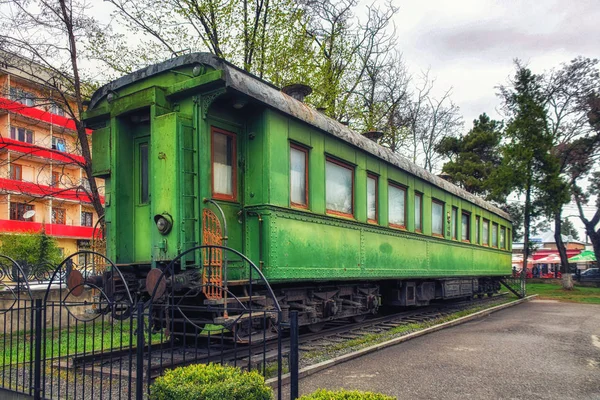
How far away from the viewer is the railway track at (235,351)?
5.28 meters

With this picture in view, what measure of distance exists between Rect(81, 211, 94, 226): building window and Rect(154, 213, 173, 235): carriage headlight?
122 feet

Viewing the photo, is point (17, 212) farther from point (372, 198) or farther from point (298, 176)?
point (298, 176)

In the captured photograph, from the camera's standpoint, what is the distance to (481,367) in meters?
7.04

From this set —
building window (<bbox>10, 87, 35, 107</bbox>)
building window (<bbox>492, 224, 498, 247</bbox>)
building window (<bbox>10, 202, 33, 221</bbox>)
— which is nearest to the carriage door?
building window (<bbox>10, 87, 35, 107</bbox>)

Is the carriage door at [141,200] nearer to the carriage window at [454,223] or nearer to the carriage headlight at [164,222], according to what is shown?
the carriage headlight at [164,222]

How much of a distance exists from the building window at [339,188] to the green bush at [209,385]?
489 centimetres

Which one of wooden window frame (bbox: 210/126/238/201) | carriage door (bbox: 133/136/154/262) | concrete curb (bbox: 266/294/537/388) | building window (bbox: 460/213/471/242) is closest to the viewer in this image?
concrete curb (bbox: 266/294/537/388)

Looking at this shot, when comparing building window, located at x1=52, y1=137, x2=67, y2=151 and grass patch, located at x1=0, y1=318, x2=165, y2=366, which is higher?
building window, located at x1=52, y1=137, x2=67, y2=151

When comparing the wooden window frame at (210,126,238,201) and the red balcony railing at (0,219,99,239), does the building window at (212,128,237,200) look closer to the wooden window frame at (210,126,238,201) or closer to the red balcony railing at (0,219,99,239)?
the wooden window frame at (210,126,238,201)

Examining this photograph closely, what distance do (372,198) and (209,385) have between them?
6.96 meters

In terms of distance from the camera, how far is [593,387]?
6.05 m

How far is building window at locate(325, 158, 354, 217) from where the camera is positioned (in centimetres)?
873

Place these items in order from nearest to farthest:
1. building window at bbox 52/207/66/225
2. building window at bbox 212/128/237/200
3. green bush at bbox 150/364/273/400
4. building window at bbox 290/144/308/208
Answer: green bush at bbox 150/364/273/400
building window at bbox 212/128/237/200
building window at bbox 290/144/308/208
building window at bbox 52/207/66/225

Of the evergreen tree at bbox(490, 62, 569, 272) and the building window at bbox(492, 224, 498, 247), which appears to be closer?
the building window at bbox(492, 224, 498, 247)
